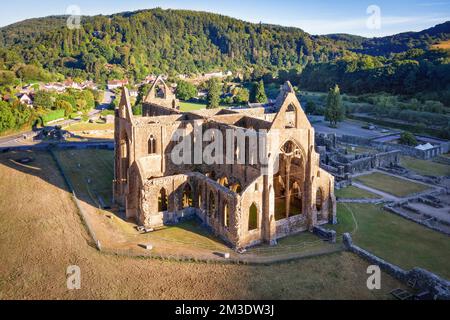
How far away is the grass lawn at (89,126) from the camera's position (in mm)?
79250

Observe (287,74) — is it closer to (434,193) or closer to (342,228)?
(434,193)

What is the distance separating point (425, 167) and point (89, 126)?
62.4 meters

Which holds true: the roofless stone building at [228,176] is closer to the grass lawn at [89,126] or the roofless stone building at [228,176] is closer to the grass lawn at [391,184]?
the grass lawn at [391,184]

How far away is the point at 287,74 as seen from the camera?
479ft

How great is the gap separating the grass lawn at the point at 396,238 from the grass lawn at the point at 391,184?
678 centimetres

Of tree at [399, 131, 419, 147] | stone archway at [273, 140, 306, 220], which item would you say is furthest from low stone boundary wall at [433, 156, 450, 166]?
stone archway at [273, 140, 306, 220]

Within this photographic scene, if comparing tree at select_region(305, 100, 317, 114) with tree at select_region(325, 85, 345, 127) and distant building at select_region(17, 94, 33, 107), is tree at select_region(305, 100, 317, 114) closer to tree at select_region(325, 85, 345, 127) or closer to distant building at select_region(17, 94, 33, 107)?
tree at select_region(325, 85, 345, 127)

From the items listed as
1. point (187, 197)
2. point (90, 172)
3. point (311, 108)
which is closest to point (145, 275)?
point (187, 197)

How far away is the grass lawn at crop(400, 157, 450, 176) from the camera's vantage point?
53.0 m

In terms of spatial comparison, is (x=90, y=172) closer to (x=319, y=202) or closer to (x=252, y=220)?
(x=252, y=220)

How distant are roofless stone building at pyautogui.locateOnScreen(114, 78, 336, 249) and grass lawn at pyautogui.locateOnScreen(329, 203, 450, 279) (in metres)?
2.93

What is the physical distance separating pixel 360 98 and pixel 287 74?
43.7 metres

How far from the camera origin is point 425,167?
5559 centimetres
